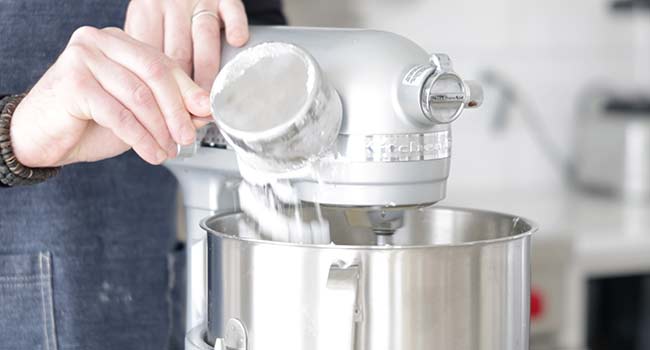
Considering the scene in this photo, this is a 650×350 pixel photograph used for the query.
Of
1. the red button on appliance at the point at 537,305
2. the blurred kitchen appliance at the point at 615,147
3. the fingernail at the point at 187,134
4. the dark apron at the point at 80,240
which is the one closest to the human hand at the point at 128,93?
the fingernail at the point at 187,134

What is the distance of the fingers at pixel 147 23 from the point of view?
0.80m

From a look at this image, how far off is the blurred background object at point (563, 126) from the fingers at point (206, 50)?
1204 mm

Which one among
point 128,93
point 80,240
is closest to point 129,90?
point 128,93

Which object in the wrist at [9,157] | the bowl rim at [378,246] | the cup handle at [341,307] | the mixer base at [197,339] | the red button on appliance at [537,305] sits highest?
the wrist at [9,157]

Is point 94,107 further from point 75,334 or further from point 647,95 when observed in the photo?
point 647,95

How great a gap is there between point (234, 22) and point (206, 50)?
3 cm

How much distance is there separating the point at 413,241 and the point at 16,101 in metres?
0.31

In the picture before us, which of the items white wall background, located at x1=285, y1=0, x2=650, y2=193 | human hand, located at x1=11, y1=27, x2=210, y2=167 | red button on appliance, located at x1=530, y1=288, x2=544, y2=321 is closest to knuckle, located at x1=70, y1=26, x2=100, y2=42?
human hand, located at x1=11, y1=27, x2=210, y2=167

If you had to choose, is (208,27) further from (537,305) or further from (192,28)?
(537,305)

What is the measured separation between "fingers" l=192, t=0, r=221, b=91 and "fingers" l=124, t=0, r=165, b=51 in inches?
1.4

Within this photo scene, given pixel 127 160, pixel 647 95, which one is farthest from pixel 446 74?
pixel 647 95

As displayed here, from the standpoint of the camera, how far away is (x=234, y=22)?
75 centimetres

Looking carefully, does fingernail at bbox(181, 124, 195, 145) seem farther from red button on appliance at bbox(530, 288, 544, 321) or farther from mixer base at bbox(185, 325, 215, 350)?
red button on appliance at bbox(530, 288, 544, 321)

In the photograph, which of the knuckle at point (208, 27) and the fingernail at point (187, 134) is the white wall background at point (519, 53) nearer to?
the knuckle at point (208, 27)
